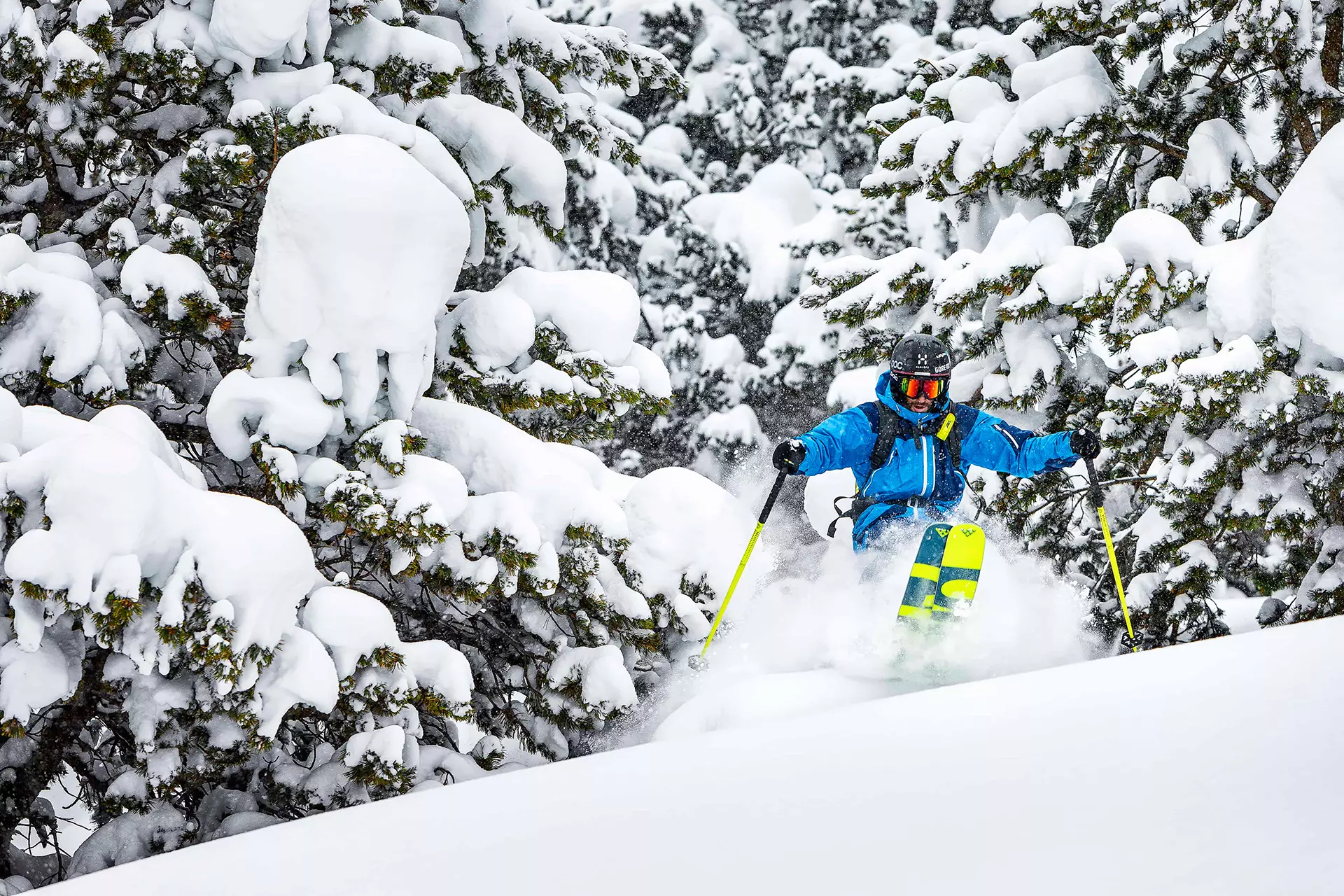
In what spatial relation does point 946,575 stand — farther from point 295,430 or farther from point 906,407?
point 295,430

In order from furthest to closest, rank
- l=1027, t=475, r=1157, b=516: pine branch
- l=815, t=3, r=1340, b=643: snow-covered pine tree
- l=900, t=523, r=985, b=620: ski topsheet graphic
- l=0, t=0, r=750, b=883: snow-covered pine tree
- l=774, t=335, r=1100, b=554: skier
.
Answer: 1. l=1027, t=475, r=1157, b=516: pine branch
2. l=815, t=3, r=1340, b=643: snow-covered pine tree
3. l=774, t=335, r=1100, b=554: skier
4. l=900, t=523, r=985, b=620: ski topsheet graphic
5. l=0, t=0, r=750, b=883: snow-covered pine tree

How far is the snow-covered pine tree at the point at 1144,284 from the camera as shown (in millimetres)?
5777

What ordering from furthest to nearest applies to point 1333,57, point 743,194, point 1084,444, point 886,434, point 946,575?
point 743,194
point 1333,57
point 886,434
point 1084,444
point 946,575

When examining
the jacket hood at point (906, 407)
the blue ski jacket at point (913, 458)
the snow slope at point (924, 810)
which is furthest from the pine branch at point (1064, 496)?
the snow slope at point (924, 810)

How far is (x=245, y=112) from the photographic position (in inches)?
189

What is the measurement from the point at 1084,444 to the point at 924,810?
10.6 feet

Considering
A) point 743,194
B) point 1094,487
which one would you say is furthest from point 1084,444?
point 743,194

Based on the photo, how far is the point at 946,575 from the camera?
187 inches

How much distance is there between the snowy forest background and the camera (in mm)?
3719

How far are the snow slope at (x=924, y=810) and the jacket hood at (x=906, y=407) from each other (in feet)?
6.86

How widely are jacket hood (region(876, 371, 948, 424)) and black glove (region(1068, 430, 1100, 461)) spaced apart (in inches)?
26.2

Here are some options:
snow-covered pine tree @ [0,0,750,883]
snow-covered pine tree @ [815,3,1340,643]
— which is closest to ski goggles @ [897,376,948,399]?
snow-covered pine tree @ [0,0,750,883]

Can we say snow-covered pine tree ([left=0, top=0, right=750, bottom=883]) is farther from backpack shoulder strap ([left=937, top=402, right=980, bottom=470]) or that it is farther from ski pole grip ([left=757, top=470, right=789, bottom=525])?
backpack shoulder strap ([left=937, top=402, right=980, bottom=470])

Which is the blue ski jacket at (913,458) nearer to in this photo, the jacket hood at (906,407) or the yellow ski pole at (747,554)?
the jacket hood at (906,407)
